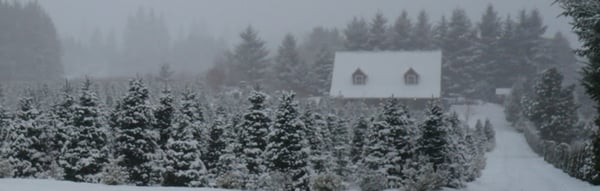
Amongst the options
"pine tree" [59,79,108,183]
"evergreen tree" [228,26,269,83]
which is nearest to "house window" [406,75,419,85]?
"evergreen tree" [228,26,269,83]

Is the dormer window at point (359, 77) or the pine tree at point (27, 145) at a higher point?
the dormer window at point (359, 77)

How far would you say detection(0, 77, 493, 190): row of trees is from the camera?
18.3 metres

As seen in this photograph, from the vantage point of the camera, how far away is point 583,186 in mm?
20016

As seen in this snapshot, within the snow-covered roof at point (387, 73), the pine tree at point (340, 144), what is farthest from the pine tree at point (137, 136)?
the snow-covered roof at point (387, 73)

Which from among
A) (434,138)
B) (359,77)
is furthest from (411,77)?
(434,138)

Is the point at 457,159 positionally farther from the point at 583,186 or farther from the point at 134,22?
the point at 134,22

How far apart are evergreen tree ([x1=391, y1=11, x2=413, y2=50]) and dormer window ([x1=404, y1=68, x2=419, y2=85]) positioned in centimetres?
1549

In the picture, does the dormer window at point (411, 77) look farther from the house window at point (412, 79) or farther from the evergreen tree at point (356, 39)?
the evergreen tree at point (356, 39)

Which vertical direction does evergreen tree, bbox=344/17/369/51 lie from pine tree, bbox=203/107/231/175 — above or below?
above

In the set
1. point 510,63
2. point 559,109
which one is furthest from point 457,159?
point 510,63

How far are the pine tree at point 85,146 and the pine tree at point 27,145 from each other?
3.98 feet

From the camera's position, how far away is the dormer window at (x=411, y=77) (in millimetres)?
56756

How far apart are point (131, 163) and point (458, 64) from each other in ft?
186

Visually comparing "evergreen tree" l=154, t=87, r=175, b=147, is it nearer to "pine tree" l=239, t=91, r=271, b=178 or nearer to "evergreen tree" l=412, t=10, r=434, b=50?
"pine tree" l=239, t=91, r=271, b=178
